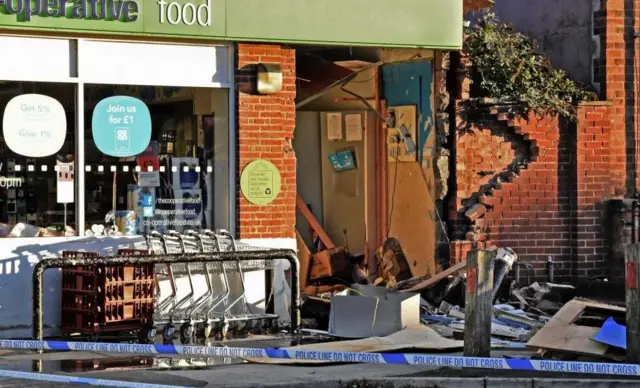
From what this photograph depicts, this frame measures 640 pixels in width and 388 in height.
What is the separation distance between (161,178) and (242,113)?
1.17 meters

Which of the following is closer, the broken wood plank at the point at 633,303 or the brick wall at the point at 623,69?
the broken wood plank at the point at 633,303

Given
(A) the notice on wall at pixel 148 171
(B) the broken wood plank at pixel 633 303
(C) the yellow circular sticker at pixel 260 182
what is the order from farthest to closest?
1. (C) the yellow circular sticker at pixel 260 182
2. (A) the notice on wall at pixel 148 171
3. (B) the broken wood plank at pixel 633 303

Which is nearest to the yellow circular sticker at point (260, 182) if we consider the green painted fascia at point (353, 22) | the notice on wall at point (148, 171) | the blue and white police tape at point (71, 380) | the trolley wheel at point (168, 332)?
the notice on wall at point (148, 171)

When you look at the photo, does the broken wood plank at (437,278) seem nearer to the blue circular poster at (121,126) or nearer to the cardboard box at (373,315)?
the cardboard box at (373,315)

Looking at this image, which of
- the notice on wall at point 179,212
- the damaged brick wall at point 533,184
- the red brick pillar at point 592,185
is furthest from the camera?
the red brick pillar at point 592,185

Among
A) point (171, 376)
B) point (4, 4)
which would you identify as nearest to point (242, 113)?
point (4, 4)

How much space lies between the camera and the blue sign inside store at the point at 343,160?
16.9 metres

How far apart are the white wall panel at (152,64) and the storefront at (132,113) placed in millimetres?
13

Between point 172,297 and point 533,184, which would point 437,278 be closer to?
point 533,184

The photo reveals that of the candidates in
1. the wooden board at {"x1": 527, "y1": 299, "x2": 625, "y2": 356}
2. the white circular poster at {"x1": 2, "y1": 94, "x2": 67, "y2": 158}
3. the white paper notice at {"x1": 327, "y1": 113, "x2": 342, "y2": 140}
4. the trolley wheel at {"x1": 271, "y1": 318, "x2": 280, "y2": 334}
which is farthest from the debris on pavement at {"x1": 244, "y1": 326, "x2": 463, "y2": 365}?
the white paper notice at {"x1": 327, "y1": 113, "x2": 342, "y2": 140}

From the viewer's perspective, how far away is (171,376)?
10.2 m

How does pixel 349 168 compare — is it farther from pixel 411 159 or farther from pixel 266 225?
pixel 266 225

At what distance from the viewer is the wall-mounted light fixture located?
13.7m

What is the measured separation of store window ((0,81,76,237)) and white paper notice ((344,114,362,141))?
16.0ft
